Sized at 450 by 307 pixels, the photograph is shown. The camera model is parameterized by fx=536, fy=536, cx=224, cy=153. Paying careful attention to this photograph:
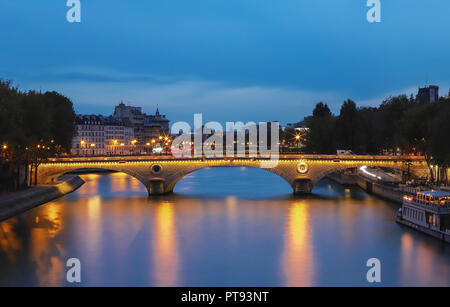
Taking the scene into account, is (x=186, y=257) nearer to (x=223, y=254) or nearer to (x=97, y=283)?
(x=223, y=254)

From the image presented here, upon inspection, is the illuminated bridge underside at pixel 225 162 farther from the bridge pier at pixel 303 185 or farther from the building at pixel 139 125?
the building at pixel 139 125

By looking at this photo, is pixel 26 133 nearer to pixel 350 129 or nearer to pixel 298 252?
pixel 298 252

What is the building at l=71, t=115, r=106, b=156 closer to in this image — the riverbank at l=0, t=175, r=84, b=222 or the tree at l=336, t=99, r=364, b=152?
the riverbank at l=0, t=175, r=84, b=222

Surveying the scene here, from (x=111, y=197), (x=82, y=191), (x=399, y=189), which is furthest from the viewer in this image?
(x=82, y=191)

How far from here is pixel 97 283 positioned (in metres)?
21.7

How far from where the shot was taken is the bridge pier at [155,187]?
48.8 metres

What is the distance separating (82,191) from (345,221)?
29143 millimetres

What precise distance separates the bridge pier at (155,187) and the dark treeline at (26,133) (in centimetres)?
908

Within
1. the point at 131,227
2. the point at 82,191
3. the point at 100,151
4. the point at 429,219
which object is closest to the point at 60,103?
the point at 82,191

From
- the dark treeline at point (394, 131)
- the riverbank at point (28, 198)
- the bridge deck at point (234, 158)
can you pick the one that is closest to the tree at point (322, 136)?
the dark treeline at point (394, 131)

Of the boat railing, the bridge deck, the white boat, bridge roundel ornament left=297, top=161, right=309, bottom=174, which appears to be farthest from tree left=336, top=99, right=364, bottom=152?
the boat railing

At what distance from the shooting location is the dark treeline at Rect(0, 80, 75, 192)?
3550cm

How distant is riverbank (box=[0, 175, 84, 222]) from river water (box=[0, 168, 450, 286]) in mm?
812

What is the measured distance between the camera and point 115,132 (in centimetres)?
12519
